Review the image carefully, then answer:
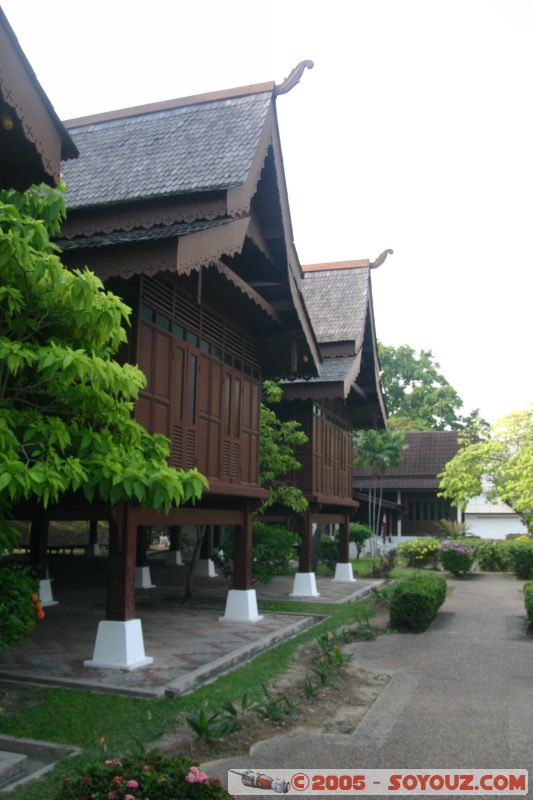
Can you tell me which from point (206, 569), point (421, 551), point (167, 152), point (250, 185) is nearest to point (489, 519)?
point (421, 551)

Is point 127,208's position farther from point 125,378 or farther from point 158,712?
point 158,712

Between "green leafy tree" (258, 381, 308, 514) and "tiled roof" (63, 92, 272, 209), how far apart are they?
5.67m

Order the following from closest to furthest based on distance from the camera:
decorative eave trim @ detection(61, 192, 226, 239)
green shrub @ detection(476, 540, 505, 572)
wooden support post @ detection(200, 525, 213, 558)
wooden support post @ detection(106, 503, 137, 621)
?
wooden support post @ detection(106, 503, 137, 621) → decorative eave trim @ detection(61, 192, 226, 239) → wooden support post @ detection(200, 525, 213, 558) → green shrub @ detection(476, 540, 505, 572)

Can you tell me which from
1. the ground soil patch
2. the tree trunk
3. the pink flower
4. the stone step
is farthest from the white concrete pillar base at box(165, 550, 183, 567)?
the pink flower

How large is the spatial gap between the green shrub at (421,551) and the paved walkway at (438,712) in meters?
12.5

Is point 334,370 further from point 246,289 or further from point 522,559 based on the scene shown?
point 522,559

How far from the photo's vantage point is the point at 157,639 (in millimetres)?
10328

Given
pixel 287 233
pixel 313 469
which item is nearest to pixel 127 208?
pixel 287 233

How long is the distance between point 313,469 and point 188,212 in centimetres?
888

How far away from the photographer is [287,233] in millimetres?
11656

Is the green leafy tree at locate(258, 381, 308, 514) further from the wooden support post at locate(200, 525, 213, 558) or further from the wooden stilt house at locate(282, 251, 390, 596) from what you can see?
the wooden support post at locate(200, 525, 213, 558)

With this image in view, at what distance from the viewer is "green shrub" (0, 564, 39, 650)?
6254 millimetres

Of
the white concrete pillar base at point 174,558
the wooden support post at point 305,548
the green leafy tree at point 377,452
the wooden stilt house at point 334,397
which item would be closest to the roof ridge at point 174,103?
the wooden stilt house at point 334,397

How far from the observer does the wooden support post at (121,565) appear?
847 cm
